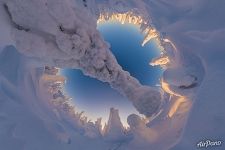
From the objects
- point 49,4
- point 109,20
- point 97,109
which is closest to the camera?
point 49,4

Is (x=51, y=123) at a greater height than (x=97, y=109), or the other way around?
(x=97, y=109)

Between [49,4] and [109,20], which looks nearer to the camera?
[49,4]

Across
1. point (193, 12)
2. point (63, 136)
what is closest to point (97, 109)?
point (63, 136)

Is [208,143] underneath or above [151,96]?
underneath

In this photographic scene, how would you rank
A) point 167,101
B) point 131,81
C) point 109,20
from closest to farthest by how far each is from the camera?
point 131,81 → point 167,101 → point 109,20

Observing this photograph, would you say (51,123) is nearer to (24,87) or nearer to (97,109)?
(24,87)

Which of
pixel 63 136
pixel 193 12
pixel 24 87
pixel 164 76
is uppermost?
pixel 193 12

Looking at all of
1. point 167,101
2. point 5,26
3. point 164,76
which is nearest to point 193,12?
point 164,76
